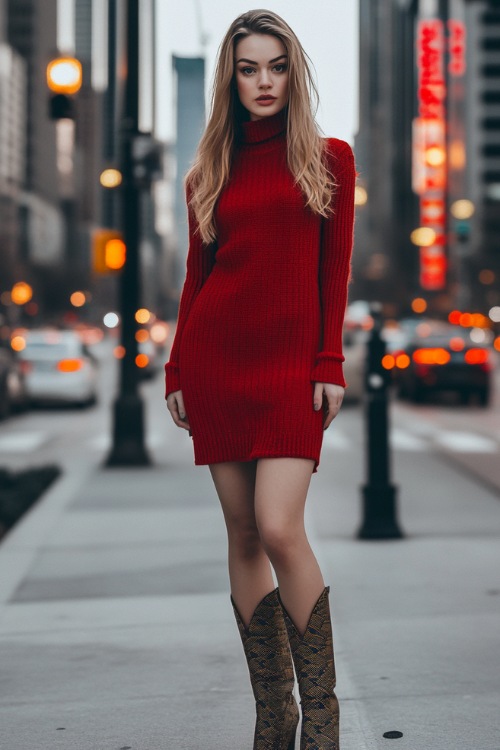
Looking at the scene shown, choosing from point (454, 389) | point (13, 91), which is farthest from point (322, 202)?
point (13, 91)

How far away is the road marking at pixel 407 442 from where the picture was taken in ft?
49.1

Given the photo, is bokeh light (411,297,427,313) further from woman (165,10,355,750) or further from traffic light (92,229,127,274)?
woman (165,10,355,750)

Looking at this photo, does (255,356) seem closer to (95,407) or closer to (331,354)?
(331,354)

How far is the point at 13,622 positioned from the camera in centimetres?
568

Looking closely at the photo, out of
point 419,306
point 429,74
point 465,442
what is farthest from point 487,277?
point 465,442

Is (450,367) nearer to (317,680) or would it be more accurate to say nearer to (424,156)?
(317,680)

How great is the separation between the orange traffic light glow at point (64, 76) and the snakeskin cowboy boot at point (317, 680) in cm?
1030

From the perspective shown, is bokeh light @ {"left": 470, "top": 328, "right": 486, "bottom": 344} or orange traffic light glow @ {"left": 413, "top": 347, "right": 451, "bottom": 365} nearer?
orange traffic light glow @ {"left": 413, "top": 347, "right": 451, "bottom": 365}

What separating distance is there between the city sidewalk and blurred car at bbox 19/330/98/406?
46.9 ft

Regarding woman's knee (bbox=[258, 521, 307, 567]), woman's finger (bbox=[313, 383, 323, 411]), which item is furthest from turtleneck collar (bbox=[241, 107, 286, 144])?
woman's knee (bbox=[258, 521, 307, 567])

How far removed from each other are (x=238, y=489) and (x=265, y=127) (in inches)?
41.1

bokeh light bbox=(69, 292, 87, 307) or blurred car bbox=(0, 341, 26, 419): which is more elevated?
bokeh light bbox=(69, 292, 87, 307)

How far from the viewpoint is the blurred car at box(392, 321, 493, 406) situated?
938 inches

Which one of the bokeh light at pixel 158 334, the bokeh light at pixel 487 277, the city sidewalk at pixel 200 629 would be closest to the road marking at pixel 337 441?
the city sidewalk at pixel 200 629
